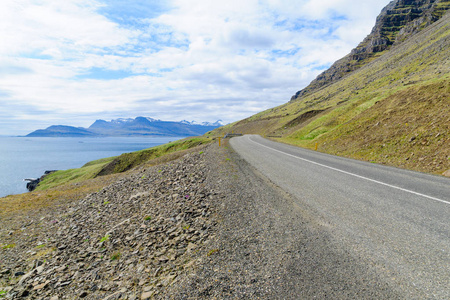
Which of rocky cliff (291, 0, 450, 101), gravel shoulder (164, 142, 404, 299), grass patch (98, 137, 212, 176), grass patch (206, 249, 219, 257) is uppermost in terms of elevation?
rocky cliff (291, 0, 450, 101)

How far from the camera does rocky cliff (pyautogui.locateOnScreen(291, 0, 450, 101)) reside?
143m

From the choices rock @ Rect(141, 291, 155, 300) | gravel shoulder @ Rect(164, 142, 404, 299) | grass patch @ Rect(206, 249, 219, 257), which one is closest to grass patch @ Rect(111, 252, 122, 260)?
rock @ Rect(141, 291, 155, 300)

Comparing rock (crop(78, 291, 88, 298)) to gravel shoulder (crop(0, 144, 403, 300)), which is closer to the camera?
gravel shoulder (crop(0, 144, 403, 300))

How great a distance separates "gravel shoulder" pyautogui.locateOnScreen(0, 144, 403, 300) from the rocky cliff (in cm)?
17135

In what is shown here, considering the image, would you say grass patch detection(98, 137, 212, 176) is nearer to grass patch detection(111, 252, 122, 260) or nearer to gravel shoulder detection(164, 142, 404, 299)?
grass patch detection(111, 252, 122, 260)

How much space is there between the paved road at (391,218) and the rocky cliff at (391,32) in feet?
550

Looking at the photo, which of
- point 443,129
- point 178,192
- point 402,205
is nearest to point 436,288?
point 402,205

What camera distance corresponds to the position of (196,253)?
17.5 feet

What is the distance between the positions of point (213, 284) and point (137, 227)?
5.79 metres

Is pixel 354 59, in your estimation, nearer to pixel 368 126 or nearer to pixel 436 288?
pixel 368 126

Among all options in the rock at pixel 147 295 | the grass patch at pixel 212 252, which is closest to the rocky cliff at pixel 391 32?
the grass patch at pixel 212 252

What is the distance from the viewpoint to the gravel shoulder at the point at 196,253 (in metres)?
3.86

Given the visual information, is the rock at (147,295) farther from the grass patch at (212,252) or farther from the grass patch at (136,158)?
the grass patch at (136,158)

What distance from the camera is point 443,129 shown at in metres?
15.3
